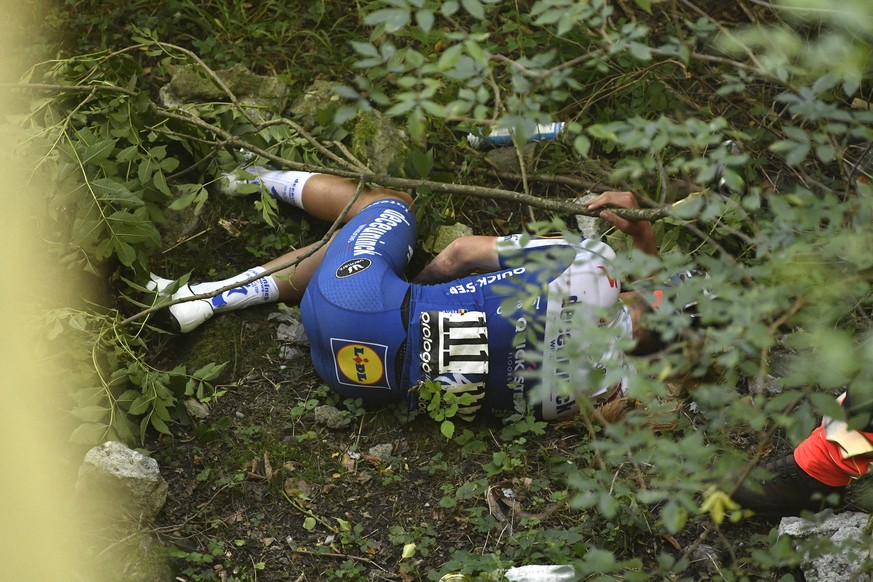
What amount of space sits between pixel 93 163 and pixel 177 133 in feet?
1.17

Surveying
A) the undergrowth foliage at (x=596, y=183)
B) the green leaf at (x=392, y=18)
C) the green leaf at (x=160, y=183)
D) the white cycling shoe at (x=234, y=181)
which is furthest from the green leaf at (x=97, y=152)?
the green leaf at (x=392, y=18)

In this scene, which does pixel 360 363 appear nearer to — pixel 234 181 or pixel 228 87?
pixel 234 181

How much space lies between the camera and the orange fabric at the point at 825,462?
2191 millimetres

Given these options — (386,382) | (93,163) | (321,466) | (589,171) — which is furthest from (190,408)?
(589,171)

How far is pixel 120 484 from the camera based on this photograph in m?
2.15

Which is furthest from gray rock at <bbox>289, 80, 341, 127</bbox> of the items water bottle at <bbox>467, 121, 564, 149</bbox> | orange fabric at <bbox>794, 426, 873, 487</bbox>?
orange fabric at <bbox>794, 426, 873, 487</bbox>

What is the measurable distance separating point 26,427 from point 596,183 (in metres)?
1.77

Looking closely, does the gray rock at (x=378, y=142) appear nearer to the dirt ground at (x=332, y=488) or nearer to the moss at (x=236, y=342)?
the moss at (x=236, y=342)

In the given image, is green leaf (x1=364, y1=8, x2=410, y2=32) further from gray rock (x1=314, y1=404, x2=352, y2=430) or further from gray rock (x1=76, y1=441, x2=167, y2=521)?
gray rock (x1=314, y1=404, x2=352, y2=430)

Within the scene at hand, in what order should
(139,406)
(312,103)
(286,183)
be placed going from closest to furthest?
1. (139,406)
2. (286,183)
3. (312,103)

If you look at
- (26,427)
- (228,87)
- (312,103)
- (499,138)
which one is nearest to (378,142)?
(312,103)

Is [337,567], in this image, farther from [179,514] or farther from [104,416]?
[104,416]

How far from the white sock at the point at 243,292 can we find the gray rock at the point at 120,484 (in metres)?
0.69

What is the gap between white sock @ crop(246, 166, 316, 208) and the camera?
9.82ft
